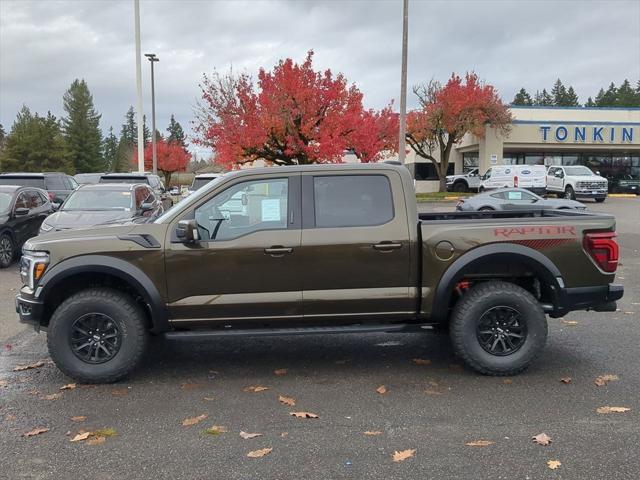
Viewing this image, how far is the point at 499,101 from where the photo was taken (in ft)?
122

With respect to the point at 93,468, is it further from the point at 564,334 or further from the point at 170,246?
the point at 564,334

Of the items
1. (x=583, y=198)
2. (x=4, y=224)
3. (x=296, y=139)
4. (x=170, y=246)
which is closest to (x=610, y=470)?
(x=170, y=246)

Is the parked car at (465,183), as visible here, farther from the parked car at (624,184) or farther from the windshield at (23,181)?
the windshield at (23,181)

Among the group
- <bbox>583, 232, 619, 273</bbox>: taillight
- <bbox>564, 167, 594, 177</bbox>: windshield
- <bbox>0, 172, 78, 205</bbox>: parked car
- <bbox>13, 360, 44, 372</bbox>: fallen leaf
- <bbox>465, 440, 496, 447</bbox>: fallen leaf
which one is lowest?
<bbox>465, 440, 496, 447</bbox>: fallen leaf

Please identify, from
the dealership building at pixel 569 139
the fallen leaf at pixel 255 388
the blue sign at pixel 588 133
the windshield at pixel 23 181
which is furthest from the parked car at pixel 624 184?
the fallen leaf at pixel 255 388

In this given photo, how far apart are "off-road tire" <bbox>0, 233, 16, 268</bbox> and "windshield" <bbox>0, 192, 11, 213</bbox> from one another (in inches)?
24.1

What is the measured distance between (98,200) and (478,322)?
9003mm

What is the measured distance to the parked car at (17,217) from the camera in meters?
11.4

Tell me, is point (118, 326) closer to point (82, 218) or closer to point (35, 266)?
point (35, 266)

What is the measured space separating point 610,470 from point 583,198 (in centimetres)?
3160

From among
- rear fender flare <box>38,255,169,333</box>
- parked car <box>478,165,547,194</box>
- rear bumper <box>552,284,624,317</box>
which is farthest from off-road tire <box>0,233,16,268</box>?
parked car <box>478,165,547,194</box>

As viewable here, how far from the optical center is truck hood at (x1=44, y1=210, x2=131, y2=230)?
1053 cm

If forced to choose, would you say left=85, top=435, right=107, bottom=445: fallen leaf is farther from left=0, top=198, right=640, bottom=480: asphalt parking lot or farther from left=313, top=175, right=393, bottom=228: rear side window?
left=313, top=175, right=393, bottom=228: rear side window

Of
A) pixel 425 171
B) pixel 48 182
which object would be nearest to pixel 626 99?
pixel 425 171
